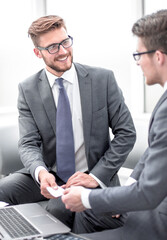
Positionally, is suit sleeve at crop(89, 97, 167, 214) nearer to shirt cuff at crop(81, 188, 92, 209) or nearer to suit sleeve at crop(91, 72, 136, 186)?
shirt cuff at crop(81, 188, 92, 209)

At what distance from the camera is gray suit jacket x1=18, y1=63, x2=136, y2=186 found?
2.17 m

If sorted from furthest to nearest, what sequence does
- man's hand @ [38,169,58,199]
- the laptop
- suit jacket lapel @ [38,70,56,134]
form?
suit jacket lapel @ [38,70,56,134] → man's hand @ [38,169,58,199] → the laptop

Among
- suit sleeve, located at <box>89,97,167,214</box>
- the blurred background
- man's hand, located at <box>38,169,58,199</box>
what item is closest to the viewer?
suit sleeve, located at <box>89,97,167,214</box>

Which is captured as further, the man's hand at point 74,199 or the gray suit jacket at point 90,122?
the gray suit jacket at point 90,122

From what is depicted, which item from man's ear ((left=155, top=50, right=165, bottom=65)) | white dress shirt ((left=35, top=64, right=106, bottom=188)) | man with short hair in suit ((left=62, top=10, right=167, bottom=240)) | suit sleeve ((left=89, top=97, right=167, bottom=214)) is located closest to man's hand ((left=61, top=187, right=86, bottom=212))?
man with short hair in suit ((left=62, top=10, right=167, bottom=240))

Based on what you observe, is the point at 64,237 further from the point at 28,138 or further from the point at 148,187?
the point at 28,138

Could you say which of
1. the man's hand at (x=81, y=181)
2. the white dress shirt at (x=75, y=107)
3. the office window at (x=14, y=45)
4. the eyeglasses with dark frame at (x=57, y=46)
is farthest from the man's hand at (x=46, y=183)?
the office window at (x=14, y=45)

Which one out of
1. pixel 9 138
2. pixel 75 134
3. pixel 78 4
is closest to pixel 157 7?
pixel 78 4

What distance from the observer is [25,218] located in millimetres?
1543

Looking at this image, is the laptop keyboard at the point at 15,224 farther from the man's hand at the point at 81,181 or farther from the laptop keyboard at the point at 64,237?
the man's hand at the point at 81,181

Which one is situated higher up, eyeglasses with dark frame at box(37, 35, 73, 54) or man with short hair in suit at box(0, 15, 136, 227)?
eyeglasses with dark frame at box(37, 35, 73, 54)

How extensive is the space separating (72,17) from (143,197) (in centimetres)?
265

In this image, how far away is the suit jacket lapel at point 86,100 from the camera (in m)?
2.19

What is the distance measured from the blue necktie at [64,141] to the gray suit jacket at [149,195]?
78 centimetres
